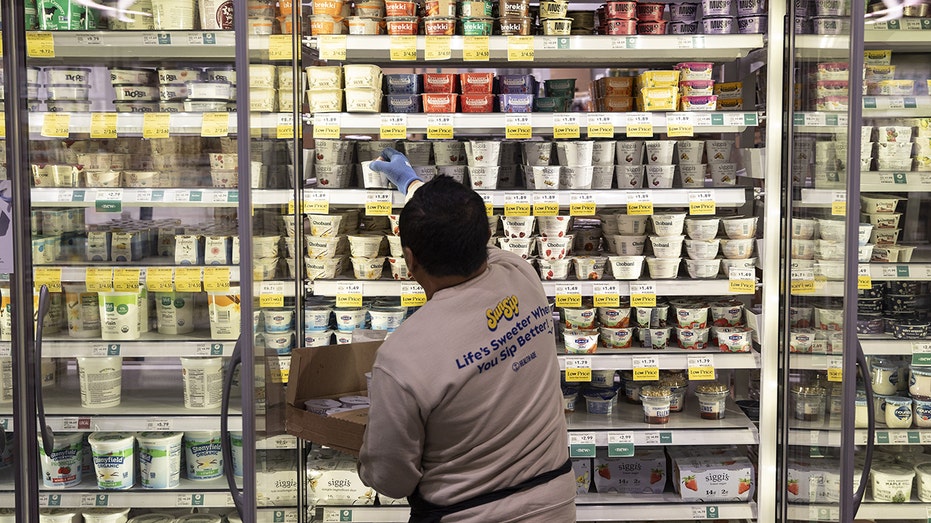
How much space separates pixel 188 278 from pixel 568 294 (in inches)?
52.9

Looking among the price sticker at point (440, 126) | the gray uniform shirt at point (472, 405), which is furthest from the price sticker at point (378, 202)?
the gray uniform shirt at point (472, 405)

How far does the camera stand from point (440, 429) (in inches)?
73.1

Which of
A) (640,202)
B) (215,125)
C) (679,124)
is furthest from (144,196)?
(679,124)

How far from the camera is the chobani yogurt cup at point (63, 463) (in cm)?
307

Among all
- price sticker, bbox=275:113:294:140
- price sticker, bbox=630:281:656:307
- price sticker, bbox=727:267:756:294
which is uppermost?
price sticker, bbox=275:113:294:140

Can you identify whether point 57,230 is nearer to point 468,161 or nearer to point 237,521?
point 237,521

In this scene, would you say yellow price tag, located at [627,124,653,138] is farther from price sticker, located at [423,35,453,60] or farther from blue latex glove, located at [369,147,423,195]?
blue latex glove, located at [369,147,423,195]

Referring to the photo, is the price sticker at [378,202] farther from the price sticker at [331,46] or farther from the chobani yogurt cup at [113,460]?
the chobani yogurt cup at [113,460]

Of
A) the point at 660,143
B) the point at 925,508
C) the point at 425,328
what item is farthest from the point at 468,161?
the point at 925,508

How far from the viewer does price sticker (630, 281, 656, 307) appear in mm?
3289

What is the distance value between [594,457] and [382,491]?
1.57m

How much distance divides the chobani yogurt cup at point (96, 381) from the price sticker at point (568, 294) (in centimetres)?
159

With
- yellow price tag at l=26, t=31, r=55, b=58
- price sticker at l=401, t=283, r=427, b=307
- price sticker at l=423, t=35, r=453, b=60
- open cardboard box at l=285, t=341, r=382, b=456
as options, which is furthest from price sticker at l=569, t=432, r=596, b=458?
yellow price tag at l=26, t=31, r=55, b=58

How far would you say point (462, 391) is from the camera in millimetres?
1832
